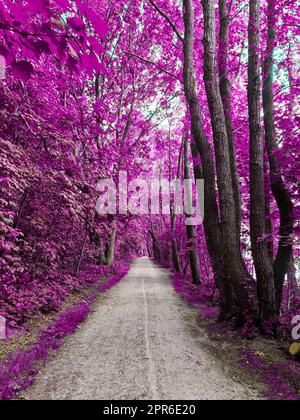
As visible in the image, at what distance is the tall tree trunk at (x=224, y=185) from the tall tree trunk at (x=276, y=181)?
2.68ft

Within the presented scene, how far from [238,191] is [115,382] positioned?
5.80 metres

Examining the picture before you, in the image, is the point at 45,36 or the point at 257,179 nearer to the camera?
the point at 45,36

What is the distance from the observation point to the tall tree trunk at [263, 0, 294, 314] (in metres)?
6.11

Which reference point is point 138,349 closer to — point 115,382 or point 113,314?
point 115,382

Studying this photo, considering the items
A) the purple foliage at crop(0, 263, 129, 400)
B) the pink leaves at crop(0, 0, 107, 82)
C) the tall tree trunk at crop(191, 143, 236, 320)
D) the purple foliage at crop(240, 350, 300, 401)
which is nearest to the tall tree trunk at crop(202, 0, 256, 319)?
the tall tree trunk at crop(191, 143, 236, 320)

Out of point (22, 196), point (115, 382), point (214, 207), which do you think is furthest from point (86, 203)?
point (115, 382)

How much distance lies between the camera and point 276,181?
6355mm

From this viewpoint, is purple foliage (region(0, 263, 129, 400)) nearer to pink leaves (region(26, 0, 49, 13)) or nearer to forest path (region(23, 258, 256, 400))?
forest path (region(23, 258, 256, 400))

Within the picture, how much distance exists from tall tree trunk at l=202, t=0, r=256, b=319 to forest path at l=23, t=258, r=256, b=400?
1.56 m

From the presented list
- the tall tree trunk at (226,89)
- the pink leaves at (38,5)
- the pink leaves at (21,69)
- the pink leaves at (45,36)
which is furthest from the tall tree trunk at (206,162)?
the pink leaves at (38,5)

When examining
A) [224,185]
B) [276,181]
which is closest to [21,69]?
[224,185]

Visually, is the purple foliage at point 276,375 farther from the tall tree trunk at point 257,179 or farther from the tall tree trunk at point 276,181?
the tall tree trunk at point 276,181

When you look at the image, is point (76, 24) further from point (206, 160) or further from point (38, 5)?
point (206, 160)

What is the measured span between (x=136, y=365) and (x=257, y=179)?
15.9ft
